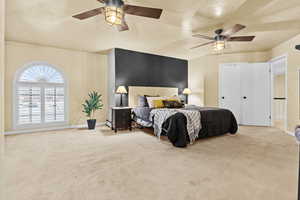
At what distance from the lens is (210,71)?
19.9 feet

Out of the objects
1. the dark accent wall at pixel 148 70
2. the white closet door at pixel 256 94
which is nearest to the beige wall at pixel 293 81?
the white closet door at pixel 256 94

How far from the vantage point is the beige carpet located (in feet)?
5.39

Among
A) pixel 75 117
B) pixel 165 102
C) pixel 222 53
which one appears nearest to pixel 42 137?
pixel 75 117

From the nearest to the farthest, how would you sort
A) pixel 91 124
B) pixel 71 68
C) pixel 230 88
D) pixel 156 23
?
1. pixel 156 23
2. pixel 91 124
3. pixel 71 68
4. pixel 230 88

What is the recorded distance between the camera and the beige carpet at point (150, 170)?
1.64 m

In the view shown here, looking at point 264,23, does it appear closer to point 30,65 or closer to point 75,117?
point 75,117

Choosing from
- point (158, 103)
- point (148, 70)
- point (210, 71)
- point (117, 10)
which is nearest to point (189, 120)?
point (158, 103)

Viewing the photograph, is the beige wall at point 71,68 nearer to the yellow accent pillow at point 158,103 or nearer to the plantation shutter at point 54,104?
the plantation shutter at point 54,104

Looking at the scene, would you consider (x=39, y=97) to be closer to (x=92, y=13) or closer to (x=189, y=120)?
(x=92, y=13)

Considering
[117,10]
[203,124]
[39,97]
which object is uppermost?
[117,10]

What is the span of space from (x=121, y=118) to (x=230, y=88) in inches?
157

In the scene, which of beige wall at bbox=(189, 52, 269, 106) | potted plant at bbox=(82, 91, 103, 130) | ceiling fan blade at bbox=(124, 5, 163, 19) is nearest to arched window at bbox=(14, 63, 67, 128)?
potted plant at bbox=(82, 91, 103, 130)

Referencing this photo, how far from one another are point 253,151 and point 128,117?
308 cm

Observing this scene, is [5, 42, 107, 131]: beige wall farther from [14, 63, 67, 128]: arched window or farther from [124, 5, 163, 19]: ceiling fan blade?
[124, 5, 163, 19]: ceiling fan blade
